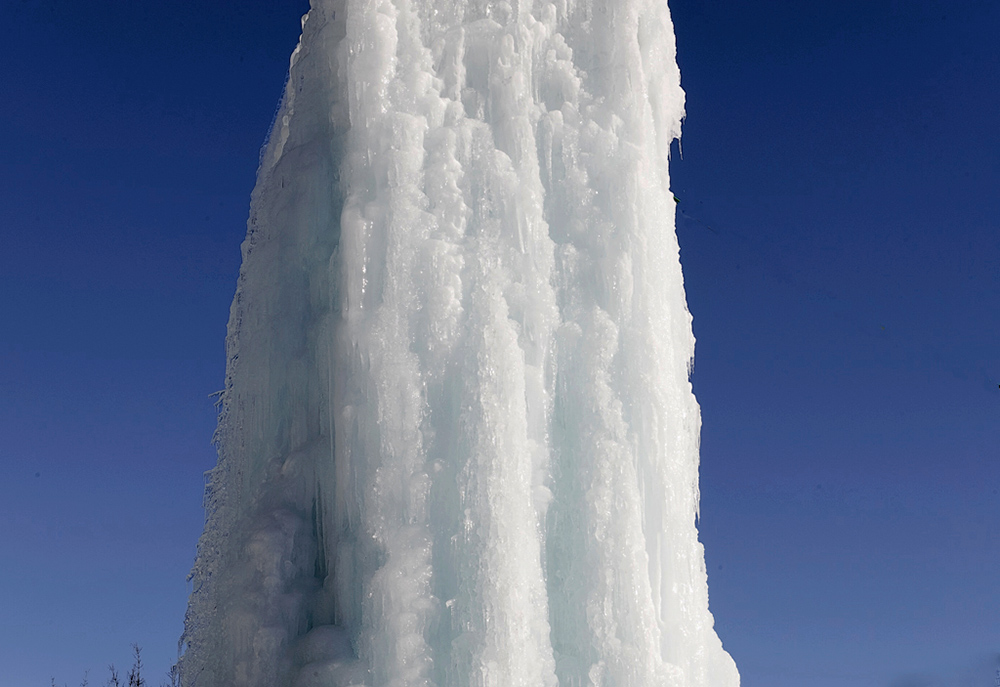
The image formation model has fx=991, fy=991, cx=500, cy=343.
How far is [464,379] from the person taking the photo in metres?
6.92

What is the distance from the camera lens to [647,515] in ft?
23.7

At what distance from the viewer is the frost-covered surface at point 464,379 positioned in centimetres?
661

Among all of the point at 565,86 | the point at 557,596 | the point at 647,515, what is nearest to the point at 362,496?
the point at 557,596

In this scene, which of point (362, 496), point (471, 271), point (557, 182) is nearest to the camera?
point (362, 496)

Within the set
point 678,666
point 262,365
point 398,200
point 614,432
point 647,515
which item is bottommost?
point 678,666

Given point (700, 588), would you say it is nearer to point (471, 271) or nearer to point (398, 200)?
point (471, 271)

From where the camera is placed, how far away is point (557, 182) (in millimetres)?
7750

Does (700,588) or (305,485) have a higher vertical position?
(305,485)

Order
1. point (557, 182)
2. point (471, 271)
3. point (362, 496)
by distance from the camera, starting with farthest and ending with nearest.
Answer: point (557, 182), point (471, 271), point (362, 496)

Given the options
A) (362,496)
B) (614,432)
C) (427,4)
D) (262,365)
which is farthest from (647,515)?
(427,4)

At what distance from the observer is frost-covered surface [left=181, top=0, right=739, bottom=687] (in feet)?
21.7

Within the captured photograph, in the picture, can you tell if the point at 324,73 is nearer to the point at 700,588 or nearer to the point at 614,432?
the point at 614,432

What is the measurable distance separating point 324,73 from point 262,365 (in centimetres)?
257

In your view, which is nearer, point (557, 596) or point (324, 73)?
point (557, 596)
